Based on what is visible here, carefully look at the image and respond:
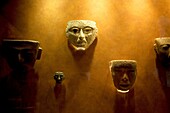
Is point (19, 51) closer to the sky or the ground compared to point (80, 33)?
closer to the ground

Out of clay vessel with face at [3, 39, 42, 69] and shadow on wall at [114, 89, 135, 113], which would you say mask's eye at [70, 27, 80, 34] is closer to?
clay vessel with face at [3, 39, 42, 69]

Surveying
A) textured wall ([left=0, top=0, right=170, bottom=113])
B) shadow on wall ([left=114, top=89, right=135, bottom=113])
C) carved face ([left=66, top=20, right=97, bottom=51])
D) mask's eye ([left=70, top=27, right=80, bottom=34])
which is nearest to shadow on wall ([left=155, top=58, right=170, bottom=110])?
textured wall ([left=0, top=0, right=170, bottom=113])

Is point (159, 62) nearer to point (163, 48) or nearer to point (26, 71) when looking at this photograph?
point (163, 48)

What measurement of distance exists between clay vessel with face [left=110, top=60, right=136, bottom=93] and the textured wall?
0.57ft

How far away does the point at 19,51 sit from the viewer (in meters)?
2.48

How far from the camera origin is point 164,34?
2842mm

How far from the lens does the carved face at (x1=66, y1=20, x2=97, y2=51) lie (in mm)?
2721

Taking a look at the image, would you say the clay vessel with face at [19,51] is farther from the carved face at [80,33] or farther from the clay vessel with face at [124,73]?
the clay vessel with face at [124,73]

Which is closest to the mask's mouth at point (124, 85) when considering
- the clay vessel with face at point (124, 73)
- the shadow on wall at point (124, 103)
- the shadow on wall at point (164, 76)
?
the clay vessel with face at point (124, 73)

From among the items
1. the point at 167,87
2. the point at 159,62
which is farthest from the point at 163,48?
the point at 167,87

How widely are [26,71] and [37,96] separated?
25 cm

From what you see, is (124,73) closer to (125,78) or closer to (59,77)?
(125,78)

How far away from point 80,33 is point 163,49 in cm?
76

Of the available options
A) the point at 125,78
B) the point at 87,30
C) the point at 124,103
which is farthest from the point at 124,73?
the point at 87,30
